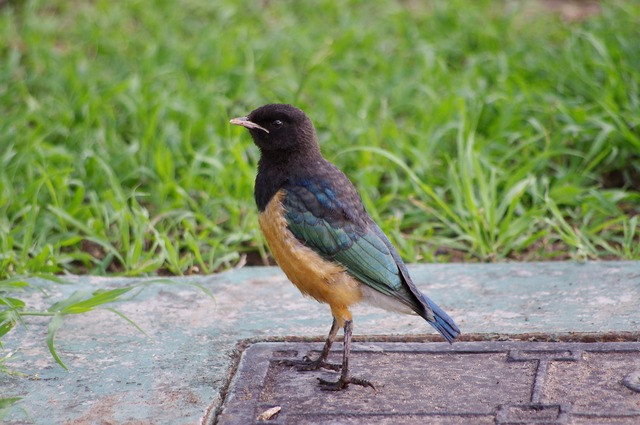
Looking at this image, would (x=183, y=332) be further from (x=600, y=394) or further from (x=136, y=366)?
(x=600, y=394)

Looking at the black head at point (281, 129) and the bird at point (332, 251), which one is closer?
the bird at point (332, 251)

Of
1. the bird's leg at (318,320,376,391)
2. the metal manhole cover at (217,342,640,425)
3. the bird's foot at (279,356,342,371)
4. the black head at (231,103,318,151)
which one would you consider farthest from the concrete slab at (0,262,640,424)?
the black head at (231,103,318,151)

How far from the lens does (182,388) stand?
370 cm

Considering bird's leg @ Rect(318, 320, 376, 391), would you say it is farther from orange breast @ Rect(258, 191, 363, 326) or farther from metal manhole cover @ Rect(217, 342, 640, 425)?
orange breast @ Rect(258, 191, 363, 326)

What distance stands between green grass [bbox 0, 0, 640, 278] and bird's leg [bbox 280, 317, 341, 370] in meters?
1.25

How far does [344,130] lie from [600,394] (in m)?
3.36

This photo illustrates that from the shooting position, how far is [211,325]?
430 cm

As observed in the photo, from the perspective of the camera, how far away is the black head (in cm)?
424

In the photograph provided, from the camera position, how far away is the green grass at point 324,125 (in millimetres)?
5352

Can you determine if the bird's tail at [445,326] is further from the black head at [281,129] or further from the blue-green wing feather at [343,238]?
the black head at [281,129]

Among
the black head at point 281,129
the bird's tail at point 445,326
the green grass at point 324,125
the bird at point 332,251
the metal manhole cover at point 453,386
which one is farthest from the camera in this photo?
the green grass at point 324,125

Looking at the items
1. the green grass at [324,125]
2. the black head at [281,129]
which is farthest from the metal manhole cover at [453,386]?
the green grass at [324,125]

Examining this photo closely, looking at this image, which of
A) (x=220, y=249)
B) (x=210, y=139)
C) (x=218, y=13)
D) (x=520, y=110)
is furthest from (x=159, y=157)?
(x=218, y=13)

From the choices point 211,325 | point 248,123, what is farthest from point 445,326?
point 248,123
